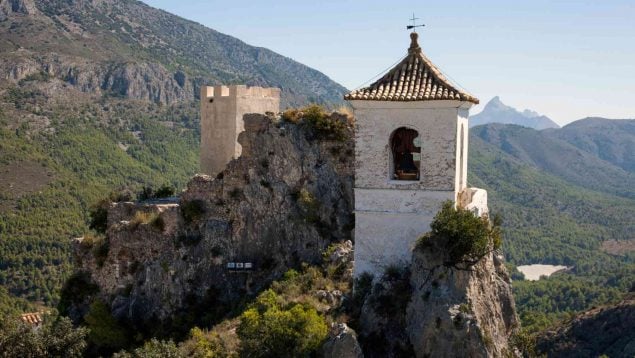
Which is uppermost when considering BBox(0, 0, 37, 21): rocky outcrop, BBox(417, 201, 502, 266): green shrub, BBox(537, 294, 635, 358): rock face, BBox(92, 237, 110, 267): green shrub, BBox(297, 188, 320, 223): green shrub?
BBox(0, 0, 37, 21): rocky outcrop

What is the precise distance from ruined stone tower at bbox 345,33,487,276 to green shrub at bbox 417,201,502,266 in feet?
3.05

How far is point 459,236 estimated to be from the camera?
1697 centimetres

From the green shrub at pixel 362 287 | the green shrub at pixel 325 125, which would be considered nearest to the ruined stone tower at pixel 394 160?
the green shrub at pixel 362 287

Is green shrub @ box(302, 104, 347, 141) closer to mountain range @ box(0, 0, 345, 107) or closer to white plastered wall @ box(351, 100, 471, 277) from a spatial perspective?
white plastered wall @ box(351, 100, 471, 277)

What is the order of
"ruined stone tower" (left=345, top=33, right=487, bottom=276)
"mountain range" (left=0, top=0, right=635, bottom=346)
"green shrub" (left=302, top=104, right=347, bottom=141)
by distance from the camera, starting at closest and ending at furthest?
"ruined stone tower" (left=345, top=33, right=487, bottom=276), "green shrub" (left=302, top=104, right=347, bottom=141), "mountain range" (left=0, top=0, right=635, bottom=346)

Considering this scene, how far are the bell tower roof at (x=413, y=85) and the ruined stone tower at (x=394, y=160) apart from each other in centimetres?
2

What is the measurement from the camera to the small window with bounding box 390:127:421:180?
1889 centimetres

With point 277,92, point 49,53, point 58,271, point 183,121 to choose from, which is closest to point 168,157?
point 183,121

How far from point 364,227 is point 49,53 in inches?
6110

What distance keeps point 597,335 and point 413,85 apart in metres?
60.4

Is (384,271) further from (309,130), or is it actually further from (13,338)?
(13,338)

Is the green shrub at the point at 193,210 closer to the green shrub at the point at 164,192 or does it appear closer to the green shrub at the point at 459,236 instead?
the green shrub at the point at 164,192

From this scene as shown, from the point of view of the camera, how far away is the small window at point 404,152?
18891mm

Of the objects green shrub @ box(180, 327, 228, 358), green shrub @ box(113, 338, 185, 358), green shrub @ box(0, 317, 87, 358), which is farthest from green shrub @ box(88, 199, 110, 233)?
green shrub @ box(113, 338, 185, 358)
